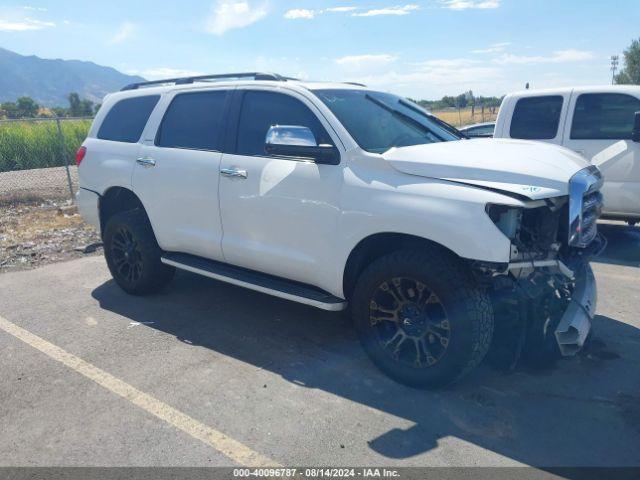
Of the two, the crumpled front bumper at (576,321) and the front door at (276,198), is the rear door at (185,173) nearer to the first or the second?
the front door at (276,198)

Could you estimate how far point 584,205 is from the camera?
11.2 feet

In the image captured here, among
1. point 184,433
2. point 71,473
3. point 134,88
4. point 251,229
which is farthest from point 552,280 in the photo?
point 134,88

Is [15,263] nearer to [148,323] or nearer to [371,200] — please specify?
[148,323]

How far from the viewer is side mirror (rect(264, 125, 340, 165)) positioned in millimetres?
3623

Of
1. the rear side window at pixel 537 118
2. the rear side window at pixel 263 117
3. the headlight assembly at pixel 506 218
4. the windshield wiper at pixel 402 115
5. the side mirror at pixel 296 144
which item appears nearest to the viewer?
the headlight assembly at pixel 506 218

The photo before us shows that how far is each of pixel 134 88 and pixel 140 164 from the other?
1121mm

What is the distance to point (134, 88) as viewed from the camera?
563cm

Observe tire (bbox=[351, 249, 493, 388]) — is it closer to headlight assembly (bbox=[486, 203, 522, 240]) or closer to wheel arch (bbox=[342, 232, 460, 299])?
wheel arch (bbox=[342, 232, 460, 299])

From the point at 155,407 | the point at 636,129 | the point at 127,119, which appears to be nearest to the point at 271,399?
the point at 155,407

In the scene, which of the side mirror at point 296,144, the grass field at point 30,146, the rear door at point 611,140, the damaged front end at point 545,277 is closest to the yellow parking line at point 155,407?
the damaged front end at point 545,277

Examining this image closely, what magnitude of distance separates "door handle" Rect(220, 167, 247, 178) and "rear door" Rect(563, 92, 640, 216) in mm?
4842

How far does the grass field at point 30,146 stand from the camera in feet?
52.6

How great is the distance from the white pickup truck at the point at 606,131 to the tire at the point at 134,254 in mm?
5222

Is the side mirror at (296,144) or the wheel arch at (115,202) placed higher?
the side mirror at (296,144)
